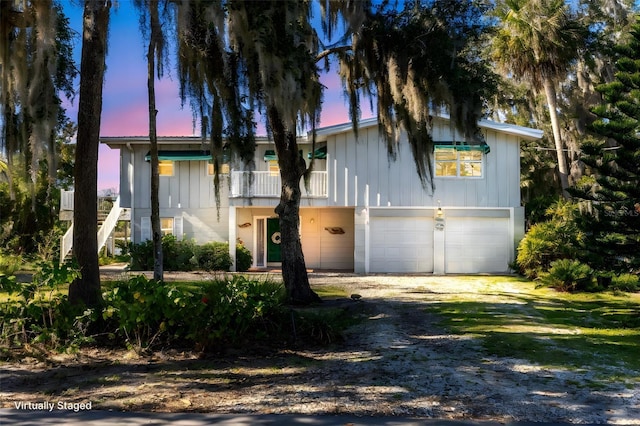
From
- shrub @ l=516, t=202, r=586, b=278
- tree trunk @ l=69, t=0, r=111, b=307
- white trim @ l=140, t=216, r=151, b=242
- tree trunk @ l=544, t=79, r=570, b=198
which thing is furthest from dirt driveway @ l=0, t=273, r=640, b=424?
tree trunk @ l=544, t=79, r=570, b=198

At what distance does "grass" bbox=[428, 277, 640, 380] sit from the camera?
643cm

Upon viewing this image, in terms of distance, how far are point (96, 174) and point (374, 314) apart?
5247 mm

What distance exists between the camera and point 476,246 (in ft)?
58.3

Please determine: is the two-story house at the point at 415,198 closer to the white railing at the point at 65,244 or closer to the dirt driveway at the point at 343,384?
the white railing at the point at 65,244

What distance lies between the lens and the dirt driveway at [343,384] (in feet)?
14.5

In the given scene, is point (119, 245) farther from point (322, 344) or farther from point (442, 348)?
point (442, 348)

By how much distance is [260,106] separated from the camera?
26.0 feet

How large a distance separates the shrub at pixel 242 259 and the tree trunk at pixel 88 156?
10.8 metres

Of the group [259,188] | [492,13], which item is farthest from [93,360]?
[492,13]

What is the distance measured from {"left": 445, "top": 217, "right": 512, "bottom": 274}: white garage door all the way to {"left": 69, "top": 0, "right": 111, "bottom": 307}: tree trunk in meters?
13.1

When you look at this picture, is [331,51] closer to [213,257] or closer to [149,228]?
[213,257]

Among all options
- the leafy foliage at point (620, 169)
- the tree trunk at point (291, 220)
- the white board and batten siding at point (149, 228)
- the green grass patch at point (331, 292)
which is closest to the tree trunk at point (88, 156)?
the tree trunk at point (291, 220)

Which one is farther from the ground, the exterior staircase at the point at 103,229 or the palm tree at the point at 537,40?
the palm tree at the point at 537,40

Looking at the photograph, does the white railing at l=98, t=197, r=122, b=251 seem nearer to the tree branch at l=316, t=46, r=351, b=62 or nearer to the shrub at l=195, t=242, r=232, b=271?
the shrub at l=195, t=242, r=232, b=271
